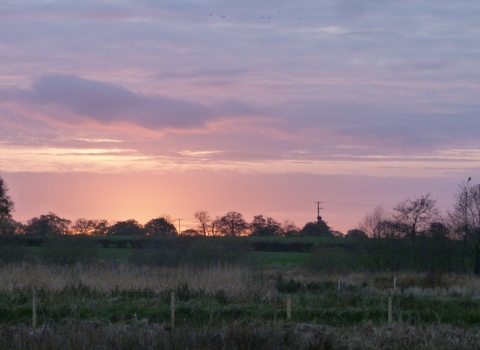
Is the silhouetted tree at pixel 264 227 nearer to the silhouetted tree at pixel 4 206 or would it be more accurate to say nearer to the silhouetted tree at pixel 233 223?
the silhouetted tree at pixel 233 223

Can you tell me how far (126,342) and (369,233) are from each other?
Answer: 35116mm

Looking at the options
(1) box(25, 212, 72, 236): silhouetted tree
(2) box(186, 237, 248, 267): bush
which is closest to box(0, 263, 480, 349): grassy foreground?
(2) box(186, 237, 248, 267): bush

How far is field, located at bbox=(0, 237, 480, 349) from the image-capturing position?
34.6 ft

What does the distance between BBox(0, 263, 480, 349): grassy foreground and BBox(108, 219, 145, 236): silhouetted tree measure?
4700cm

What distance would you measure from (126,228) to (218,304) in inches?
2315

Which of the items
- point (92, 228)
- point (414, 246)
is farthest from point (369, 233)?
point (92, 228)

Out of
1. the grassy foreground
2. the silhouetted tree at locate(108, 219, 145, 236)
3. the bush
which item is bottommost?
the grassy foreground

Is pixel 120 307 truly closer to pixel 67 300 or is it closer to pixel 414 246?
pixel 67 300

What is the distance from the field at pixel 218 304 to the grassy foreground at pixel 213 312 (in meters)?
0.04

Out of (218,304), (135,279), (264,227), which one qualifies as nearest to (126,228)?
(264,227)

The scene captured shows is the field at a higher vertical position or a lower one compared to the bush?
lower

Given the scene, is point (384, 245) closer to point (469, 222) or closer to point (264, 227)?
point (469, 222)

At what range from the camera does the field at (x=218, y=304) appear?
10.6 m

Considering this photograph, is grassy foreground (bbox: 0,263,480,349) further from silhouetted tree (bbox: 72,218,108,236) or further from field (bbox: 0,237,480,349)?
silhouetted tree (bbox: 72,218,108,236)
